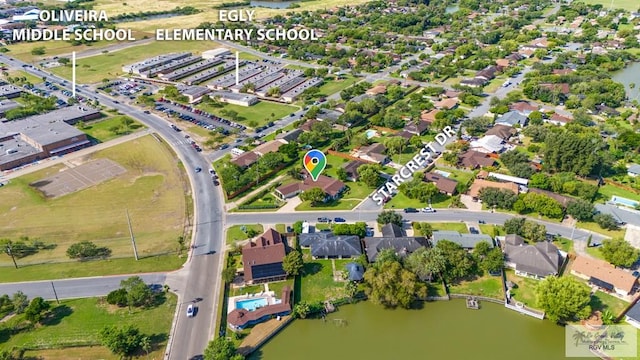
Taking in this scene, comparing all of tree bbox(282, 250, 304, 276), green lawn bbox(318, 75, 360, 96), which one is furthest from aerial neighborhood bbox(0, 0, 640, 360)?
green lawn bbox(318, 75, 360, 96)

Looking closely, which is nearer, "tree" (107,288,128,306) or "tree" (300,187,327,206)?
"tree" (107,288,128,306)

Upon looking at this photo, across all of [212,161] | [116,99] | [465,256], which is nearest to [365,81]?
[212,161]

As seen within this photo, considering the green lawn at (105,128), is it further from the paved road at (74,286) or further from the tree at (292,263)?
the tree at (292,263)

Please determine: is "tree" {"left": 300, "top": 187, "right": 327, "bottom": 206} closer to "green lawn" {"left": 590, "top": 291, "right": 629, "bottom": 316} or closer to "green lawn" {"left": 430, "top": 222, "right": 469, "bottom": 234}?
"green lawn" {"left": 430, "top": 222, "right": 469, "bottom": 234}

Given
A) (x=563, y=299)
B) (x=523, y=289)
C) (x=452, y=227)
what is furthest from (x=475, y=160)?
(x=563, y=299)

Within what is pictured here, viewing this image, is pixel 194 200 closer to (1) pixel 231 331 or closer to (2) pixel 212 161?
(2) pixel 212 161

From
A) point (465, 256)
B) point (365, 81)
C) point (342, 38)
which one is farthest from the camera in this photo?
point (342, 38)

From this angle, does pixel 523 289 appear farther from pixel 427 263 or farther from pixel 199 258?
pixel 199 258

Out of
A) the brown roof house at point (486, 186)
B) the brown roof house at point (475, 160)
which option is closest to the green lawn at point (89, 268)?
the brown roof house at point (486, 186)
